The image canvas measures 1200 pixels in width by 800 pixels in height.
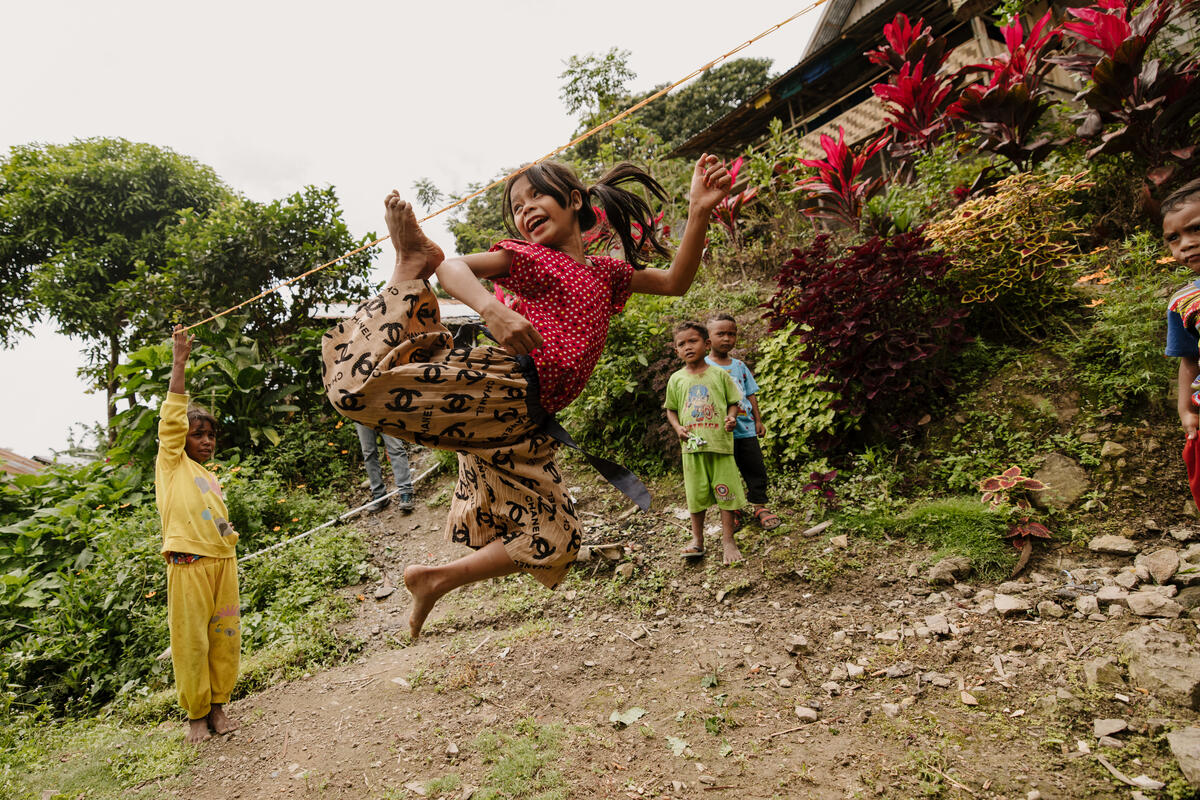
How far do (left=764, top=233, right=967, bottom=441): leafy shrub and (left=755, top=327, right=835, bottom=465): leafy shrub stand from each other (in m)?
0.14

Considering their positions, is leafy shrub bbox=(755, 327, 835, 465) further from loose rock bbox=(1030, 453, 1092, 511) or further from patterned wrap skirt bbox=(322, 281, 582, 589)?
patterned wrap skirt bbox=(322, 281, 582, 589)

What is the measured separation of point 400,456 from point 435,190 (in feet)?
75.9

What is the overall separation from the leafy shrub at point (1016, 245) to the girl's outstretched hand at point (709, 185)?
8.34 feet

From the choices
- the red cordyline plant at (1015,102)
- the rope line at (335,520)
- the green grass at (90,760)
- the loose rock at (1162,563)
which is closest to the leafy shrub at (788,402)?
the loose rock at (1162,563)

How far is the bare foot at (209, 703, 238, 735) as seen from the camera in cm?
305

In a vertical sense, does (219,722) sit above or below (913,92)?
below

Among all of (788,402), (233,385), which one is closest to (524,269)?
(788,402)

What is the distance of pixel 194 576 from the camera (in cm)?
313

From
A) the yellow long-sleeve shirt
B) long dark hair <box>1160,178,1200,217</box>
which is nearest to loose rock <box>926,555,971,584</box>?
long dark hair <box>1160,178,1200,217</box>

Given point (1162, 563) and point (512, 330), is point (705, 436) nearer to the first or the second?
point (1162, 563)

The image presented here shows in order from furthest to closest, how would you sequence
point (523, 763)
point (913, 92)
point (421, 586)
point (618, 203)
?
1. point (913, 92)
2. point (618, 203)
3. point (523, 763)
4. point (421, 586)

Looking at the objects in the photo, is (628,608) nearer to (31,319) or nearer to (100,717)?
(100,717)

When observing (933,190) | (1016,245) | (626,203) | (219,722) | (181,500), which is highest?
(626,203)

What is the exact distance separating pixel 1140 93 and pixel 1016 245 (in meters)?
1.29
